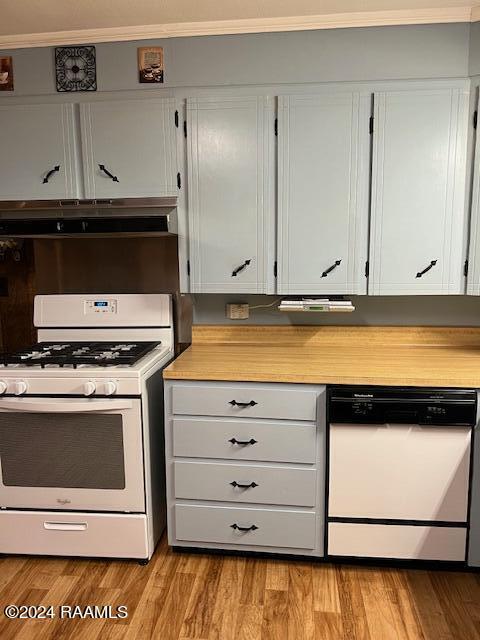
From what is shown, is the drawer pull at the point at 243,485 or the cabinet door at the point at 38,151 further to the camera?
the cabinet door at the point at 38,151

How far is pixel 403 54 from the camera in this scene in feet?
7.20

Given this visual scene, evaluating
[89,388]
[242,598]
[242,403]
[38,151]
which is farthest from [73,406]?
[38,151]

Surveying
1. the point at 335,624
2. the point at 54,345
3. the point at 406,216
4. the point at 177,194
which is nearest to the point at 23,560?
the point at 54,345

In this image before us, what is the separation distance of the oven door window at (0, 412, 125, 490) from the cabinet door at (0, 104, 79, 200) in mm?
1089

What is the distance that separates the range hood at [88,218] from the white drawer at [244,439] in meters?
Answer: 0.88

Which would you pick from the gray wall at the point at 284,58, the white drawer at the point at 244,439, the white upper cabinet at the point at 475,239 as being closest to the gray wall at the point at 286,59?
the gray wall at the point at 284,58

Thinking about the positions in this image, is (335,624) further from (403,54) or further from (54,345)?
(403,54)

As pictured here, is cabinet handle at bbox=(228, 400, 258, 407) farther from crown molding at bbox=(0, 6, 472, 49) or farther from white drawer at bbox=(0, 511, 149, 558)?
crown molding at bbox=(0, 6, 472, 49)

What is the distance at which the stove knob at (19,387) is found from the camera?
204 centimetres

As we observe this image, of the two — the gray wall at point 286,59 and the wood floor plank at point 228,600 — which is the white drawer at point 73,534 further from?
the gray wall at point 286,59

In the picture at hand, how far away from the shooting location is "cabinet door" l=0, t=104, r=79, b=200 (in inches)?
92.0

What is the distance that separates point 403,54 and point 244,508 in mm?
2160

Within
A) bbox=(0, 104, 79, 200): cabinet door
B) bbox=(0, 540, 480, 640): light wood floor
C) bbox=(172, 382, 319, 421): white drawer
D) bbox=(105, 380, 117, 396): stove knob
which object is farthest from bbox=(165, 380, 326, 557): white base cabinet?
bbox=(0, 104, 79, 200): cabinet door

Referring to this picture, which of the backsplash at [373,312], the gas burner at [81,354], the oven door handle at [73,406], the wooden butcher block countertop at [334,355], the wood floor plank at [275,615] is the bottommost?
the wood floor plank at [275,615]
